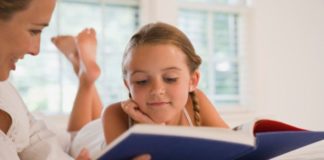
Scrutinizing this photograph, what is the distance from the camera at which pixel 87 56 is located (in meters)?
1.88

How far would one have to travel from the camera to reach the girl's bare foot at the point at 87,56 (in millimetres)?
1852

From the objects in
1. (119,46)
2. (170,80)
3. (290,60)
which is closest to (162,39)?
(170,80)

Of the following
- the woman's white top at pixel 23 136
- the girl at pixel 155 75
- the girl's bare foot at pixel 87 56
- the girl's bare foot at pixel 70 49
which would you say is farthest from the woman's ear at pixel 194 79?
→ the girl's bare foot at pixel 70 49

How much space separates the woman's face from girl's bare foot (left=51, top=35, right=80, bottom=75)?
1.21 m

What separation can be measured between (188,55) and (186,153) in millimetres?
521

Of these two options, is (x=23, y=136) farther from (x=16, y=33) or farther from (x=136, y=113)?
(x=16, y=33)

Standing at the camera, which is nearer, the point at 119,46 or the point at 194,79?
the point at 194,79

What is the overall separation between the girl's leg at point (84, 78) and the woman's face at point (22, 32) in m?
1.07

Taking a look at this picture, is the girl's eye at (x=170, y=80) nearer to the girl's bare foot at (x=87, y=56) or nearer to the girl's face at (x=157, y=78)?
the girl's face at (x=157, y=78)

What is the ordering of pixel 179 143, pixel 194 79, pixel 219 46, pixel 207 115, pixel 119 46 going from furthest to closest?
pixel 219 46 → pixel 119 46 → pixel 207 115 → pixel 194 79 → pixel 179 143

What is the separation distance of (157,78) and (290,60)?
3040 mm

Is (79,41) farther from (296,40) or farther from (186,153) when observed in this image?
(296,40)

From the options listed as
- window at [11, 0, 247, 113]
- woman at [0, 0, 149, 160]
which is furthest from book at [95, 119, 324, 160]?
window at [11, 0, 247, 113]

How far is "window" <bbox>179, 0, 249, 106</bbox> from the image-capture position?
141 inches
